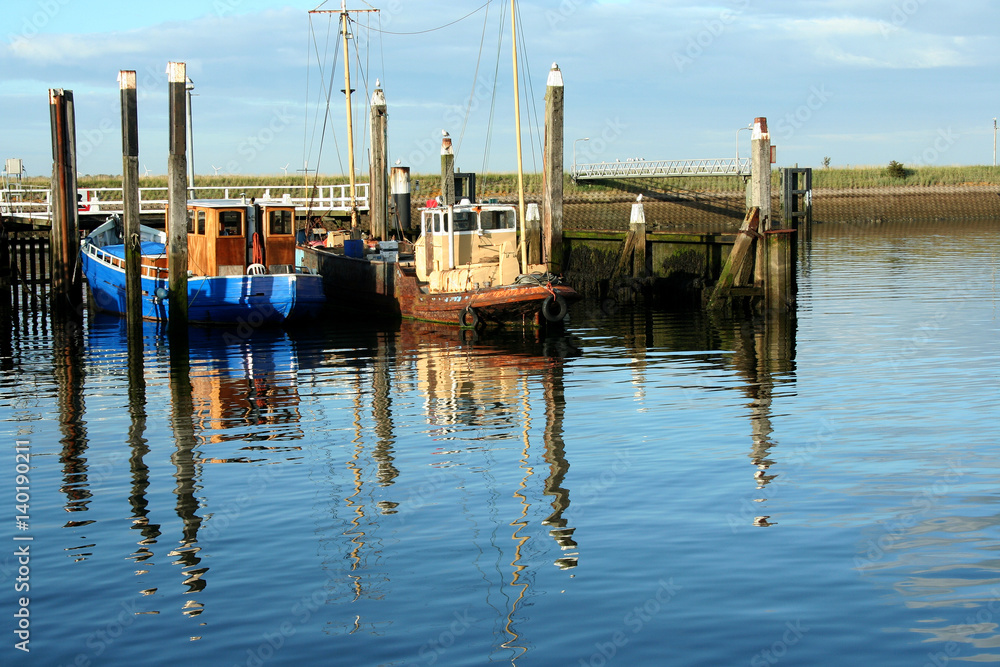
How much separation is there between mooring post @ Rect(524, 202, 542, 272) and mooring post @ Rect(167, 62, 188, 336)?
898cm

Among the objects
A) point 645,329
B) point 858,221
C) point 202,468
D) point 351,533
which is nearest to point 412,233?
point 645,329

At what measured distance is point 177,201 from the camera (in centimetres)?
2123

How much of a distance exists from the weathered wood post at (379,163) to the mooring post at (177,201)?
11.0 meters

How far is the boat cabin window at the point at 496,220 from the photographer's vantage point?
24.5 metres

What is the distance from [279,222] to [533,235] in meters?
6.74

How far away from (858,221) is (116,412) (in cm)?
7490

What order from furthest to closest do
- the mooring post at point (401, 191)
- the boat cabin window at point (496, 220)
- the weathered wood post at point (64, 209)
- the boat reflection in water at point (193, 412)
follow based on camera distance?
1. the mooring post at point (401, 191)
2. the weathered wood post at point (64, 209)
3. the boat cabin window at point (496, 220)
4. the boat reflection in water at point (193, 412)

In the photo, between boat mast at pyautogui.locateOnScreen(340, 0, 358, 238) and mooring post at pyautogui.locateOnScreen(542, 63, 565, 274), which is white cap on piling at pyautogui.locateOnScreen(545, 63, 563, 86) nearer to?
mooring post at pyautogui.locateOnScreen(542, 63, 565, 274)

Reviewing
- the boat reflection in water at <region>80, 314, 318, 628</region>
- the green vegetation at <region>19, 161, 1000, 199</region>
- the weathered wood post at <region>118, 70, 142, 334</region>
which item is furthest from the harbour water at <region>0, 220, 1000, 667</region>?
the green vegetation at <region>19, 161, 1000, 199</region>

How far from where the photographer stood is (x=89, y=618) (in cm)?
694

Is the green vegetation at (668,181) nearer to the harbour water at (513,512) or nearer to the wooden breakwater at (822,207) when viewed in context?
the wooden breakwater at (822,207)

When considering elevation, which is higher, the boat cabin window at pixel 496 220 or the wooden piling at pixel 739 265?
the boat cabin window at pixel 496 220

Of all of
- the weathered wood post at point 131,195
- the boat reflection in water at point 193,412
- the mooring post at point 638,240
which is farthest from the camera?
the mooring post at point 638,240

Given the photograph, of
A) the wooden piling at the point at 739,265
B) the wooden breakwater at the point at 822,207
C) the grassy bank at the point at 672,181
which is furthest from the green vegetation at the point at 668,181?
the wooden piling at the point at 739,265
